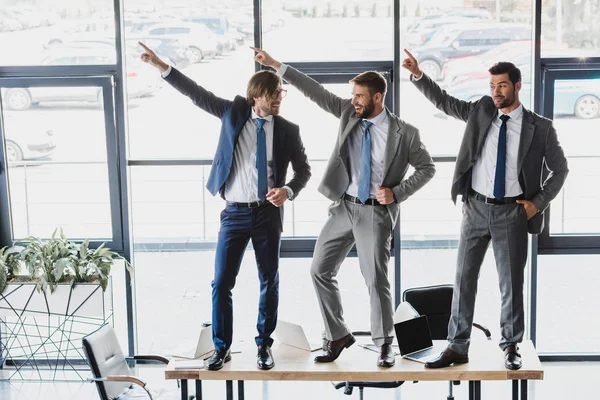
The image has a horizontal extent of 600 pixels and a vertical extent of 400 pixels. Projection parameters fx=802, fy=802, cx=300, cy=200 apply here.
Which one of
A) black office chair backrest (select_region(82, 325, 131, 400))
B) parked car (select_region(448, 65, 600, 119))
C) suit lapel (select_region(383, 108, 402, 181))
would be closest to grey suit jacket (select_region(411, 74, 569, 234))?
suit lapel (select_region(383, 108, 402, 181))

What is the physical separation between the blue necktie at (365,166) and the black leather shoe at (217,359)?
1244 mm

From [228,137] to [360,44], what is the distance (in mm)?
1892

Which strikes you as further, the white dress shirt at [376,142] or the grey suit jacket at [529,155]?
the white dress shirt at [376,142]

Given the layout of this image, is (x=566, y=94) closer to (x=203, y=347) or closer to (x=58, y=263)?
(x=203, y=347)

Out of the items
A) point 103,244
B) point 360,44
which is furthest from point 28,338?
point 360,44

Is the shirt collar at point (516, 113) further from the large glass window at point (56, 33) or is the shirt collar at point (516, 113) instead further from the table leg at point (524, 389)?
the large glass window at point (56, 33)

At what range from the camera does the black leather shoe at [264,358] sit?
479 centimetres

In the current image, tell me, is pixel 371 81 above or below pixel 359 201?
above

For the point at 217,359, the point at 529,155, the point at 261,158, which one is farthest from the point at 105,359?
the point at 529,155

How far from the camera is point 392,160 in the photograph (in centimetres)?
470

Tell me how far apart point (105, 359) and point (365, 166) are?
209 centimetres

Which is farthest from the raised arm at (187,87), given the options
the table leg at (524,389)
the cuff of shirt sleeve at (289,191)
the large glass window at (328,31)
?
the table leg at (524,389)

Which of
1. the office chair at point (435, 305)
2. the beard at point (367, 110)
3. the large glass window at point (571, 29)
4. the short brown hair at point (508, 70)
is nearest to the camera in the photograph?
the short brown hair at point (508, 70)

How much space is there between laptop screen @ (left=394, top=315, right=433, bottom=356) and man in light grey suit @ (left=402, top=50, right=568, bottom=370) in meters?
0.21
